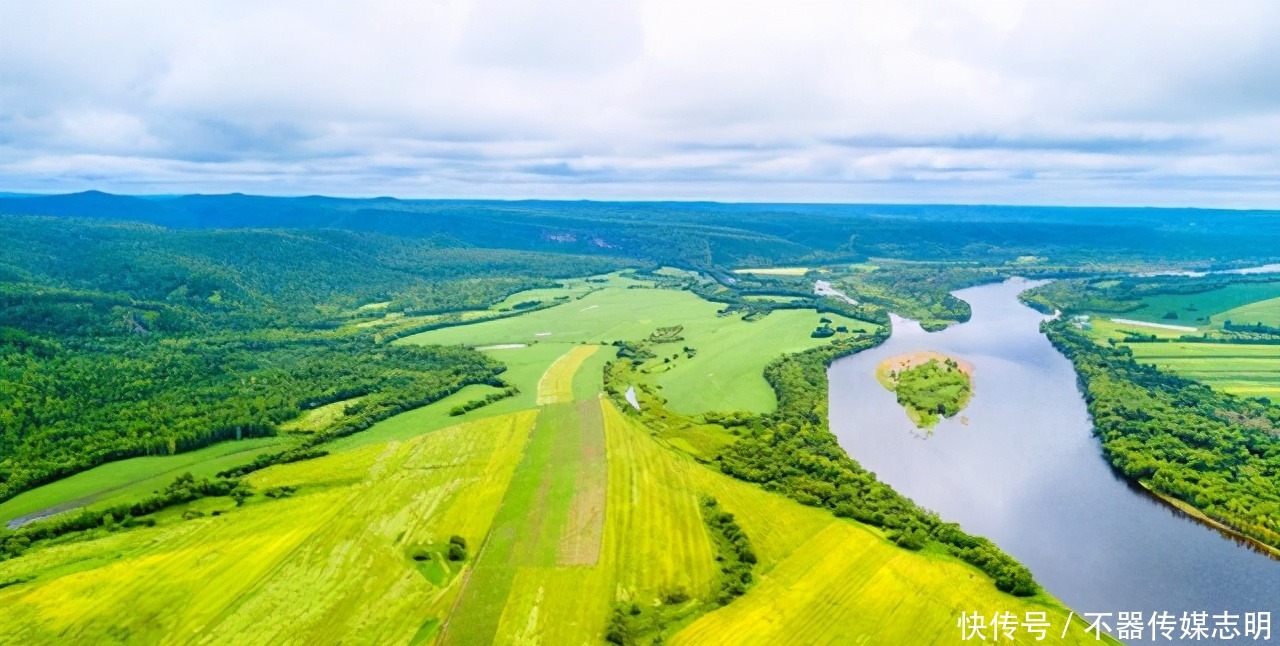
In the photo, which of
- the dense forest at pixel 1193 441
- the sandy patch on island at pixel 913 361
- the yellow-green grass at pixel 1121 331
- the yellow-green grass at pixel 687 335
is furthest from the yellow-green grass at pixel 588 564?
the yellow-green grass at pixel 1121 331

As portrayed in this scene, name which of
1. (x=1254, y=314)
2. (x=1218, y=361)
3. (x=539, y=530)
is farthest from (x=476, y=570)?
(x=1254, y=314)

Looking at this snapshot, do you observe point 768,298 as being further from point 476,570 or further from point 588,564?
point 476,570

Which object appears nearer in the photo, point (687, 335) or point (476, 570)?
point (476, 570)

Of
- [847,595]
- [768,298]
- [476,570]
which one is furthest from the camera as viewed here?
[768,298]

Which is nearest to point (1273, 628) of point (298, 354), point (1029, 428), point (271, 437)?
point (1029, 428)

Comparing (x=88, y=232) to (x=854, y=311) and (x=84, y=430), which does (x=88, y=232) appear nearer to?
(x=84, y=430)

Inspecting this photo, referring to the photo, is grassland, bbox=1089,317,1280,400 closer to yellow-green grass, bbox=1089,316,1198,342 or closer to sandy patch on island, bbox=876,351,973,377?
yellow-green grass, bbox=1089,316,1198,342

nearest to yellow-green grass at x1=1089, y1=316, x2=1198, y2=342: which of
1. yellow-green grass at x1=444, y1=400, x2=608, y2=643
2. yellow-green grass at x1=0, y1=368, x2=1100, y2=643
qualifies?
yellow-green grass at x1=0, y1=368, x2=1100, y2=643

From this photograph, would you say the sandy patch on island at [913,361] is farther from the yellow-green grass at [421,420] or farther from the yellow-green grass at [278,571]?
the yellow-green grass at [278,571]
